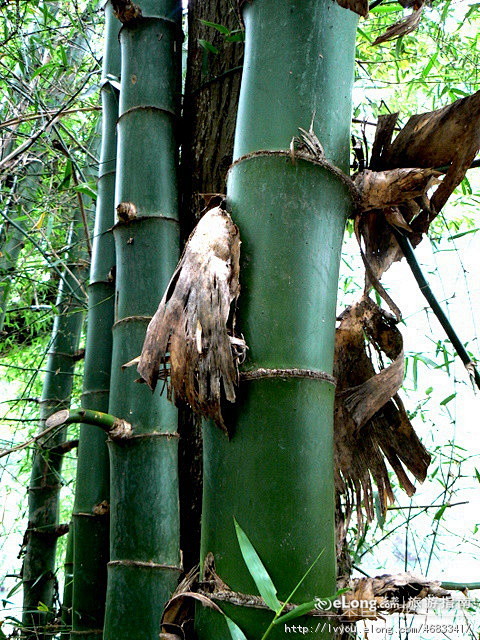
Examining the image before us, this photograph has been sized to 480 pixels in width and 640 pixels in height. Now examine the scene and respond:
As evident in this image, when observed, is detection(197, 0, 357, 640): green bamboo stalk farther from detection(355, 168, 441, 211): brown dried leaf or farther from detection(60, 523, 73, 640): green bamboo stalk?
detection(60, 523, 73, 640): green bamboo stalk

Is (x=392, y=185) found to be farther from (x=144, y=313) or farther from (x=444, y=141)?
(x=144, y=313)

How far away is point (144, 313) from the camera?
3.53 ft

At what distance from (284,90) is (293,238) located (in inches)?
6.8

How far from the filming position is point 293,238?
2.09 feet

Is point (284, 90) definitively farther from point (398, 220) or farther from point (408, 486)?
point (408, 486)

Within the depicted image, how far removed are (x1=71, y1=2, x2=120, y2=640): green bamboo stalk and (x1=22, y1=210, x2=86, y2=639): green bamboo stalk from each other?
42 cm

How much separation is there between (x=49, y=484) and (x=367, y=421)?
1.45 meters

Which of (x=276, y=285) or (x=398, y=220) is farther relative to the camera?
(x=398, y=220)

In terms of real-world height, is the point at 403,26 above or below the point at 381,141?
above

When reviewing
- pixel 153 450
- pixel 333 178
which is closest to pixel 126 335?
pixel 153 450

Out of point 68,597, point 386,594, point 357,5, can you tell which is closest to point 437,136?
point 357,5

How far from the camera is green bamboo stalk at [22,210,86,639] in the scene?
1890 millimetres

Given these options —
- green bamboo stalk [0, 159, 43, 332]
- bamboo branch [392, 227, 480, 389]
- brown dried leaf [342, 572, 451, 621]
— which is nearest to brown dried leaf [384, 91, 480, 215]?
bamboo branch [392, 227, 480, 389]

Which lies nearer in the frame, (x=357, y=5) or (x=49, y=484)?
(x=357, y=5)
